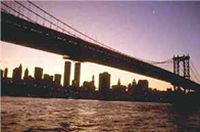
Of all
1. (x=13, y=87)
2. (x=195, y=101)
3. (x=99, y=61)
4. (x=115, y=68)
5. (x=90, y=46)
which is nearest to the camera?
(x=90, y=46)

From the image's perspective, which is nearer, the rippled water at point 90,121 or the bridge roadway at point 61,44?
the rippled water at point 90,121

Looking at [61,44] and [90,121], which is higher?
[61,44]

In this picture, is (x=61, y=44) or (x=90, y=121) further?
(x=61, y=44)

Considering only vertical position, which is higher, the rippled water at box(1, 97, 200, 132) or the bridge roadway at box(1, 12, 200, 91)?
the bridge roadway at box(1, 12, 200, 91)

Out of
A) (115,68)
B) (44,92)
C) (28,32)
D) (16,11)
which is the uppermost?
(16,11)

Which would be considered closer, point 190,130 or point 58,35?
point 190,130

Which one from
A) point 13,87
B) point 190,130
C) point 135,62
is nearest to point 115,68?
point 135,62

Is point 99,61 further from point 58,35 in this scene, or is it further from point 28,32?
point 28,32

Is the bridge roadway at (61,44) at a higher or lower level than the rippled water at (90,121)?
higher
